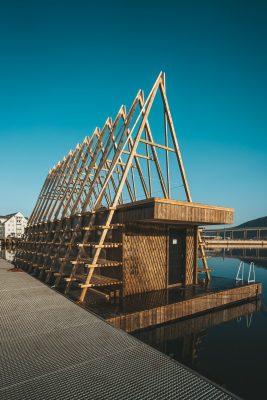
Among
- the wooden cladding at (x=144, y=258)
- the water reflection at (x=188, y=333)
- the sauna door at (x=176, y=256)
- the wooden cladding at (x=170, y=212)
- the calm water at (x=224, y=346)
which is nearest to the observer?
the calm water at (x=224, y=346)

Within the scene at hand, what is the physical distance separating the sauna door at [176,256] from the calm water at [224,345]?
2531mm

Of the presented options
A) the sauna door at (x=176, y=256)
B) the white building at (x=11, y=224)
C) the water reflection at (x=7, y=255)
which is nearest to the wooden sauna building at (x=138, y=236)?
the sauna door at (x=176, y=256)

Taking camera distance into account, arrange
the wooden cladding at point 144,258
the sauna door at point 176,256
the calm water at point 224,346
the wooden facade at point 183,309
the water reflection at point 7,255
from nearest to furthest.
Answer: the calm water at point 224,346
the wooden facade at point 183,309
the wooden cladding at point 144,258
the sauna door at point 176,256
the water reflection at point 7,255

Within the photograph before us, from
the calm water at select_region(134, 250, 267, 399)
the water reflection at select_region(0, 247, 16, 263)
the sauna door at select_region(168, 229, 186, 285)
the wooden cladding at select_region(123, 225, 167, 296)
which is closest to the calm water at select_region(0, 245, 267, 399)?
the calm water at select_region(134, 250, 267, 399)

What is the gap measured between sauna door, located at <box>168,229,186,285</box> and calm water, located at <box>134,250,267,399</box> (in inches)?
102

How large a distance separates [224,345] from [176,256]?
5194mm

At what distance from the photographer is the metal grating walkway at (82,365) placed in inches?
148

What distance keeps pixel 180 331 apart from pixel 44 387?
6.59 meters

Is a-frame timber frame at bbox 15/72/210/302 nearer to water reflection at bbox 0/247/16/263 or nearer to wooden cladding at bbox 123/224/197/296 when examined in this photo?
wooden cladding at bbox 123/224/197/296

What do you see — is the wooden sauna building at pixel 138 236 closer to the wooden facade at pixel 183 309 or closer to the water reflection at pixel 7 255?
the wooden facade at pixel 183 309

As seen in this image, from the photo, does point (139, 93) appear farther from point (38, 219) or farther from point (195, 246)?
point (38, 219)

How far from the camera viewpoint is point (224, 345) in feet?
28.0

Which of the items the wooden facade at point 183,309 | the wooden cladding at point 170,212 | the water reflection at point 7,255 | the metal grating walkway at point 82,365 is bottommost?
the water reflection at point 7,255

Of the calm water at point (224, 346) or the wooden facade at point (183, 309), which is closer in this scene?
the calm water at point (224, 346)
